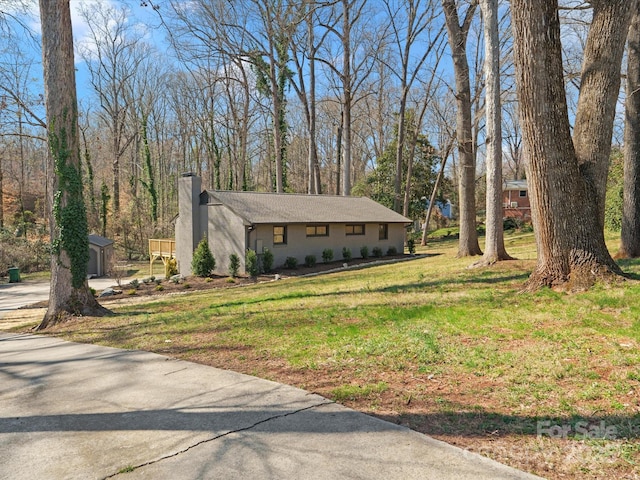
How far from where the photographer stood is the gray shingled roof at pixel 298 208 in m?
19.5

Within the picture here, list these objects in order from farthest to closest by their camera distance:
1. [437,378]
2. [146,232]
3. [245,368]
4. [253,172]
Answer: [253,172]
[146,232]
[245,368]
[437,378]

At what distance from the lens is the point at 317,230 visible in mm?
21641

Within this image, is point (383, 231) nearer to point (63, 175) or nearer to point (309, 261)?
point (309, 261)

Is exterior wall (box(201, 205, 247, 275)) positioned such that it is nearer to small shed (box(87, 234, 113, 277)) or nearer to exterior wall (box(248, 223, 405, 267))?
exterior wall (box(248, 223, 405, 267))

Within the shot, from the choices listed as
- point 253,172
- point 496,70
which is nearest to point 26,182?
point 253,172

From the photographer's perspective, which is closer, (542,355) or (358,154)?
(542,355)

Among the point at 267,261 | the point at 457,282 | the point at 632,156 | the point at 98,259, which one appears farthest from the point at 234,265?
the point at 632,156

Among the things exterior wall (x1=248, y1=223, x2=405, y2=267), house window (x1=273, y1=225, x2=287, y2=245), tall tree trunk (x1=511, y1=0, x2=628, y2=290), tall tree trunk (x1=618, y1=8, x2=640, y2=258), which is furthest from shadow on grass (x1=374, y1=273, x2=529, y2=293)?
house window (x1=273, y1=225, x2=287, y2=245)

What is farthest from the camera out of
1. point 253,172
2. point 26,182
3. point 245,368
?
point 253,172

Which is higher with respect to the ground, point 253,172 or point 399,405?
point 253,172

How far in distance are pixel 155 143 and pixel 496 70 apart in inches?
1561

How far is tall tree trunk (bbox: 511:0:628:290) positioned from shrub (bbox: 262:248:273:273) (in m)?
13.7

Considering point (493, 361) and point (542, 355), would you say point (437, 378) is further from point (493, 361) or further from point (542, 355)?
point (542, 355)

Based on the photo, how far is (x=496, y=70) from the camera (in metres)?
11.6
